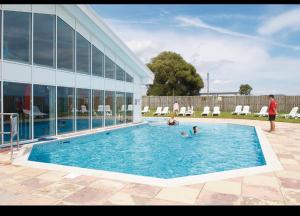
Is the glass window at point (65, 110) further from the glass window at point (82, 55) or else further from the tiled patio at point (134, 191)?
the tiled patio at point (134, 191)

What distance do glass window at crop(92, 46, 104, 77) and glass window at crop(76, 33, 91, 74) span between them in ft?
1.57

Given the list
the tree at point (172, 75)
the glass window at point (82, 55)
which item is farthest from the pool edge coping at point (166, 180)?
the tree at point (172, 75)

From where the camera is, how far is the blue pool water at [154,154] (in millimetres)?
7645

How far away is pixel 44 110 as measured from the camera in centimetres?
1030

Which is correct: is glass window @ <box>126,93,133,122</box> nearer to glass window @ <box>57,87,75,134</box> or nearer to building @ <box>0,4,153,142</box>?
building @ <box>0,4,153,142</box>

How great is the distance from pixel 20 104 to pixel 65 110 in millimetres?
2431

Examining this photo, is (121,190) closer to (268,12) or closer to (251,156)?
(251,156)

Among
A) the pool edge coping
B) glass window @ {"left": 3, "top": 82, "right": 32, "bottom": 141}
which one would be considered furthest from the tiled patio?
glass window @ {"left": 3, "top": 82, "right": 32, "bottom": 141}

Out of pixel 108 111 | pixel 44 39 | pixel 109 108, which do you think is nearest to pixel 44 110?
pixel 44 39

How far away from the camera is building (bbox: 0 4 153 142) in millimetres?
8922

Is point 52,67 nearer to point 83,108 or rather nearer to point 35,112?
point 35,112

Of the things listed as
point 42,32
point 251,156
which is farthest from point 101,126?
point 251,156

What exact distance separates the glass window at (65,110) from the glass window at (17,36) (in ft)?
7.09

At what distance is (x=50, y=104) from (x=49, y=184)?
20.7 ft
